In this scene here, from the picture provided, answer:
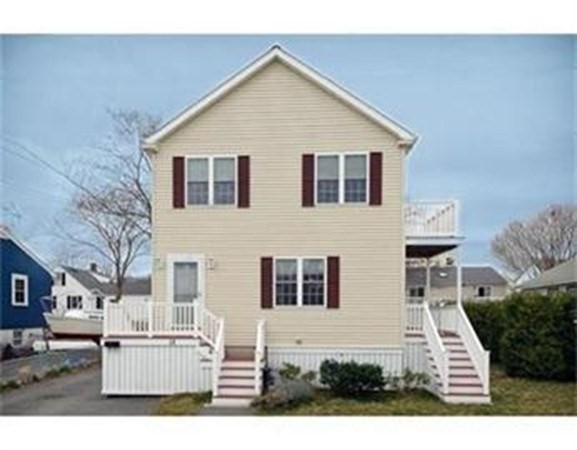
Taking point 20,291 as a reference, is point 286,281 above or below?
above

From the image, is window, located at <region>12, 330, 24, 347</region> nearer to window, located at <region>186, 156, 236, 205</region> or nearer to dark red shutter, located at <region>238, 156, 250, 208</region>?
window, located at <region>186, 156, 236, 205</region>

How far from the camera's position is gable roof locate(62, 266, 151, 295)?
35.4 ft

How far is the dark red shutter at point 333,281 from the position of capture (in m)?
9.38

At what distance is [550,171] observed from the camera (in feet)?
26.9

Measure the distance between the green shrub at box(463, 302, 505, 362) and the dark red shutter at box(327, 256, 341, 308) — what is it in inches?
130

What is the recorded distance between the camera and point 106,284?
1234 centimetres

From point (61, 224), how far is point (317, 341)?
4160mm

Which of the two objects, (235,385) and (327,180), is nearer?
(235,385)

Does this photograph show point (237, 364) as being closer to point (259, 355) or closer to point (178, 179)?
point (259, 355)

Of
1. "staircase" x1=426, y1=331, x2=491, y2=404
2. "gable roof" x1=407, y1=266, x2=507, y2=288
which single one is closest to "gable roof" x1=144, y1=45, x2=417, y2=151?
"staircase" x1=426, y1=331, x2=491, y2=404

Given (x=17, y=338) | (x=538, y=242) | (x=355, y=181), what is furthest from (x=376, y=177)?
(x=17, y=338)

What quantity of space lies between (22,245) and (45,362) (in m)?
2.12
